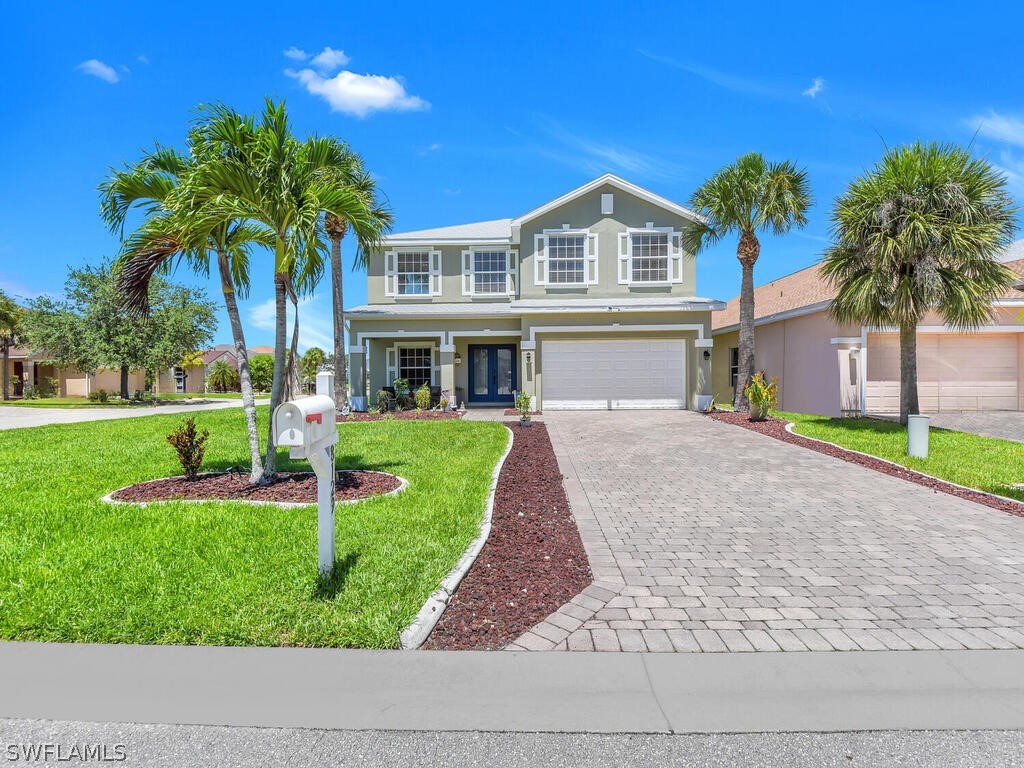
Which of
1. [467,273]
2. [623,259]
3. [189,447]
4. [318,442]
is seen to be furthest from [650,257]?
[318,442]

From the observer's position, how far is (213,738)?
8.30ft

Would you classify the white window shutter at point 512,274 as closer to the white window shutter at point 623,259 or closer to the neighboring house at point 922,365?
the white window shutter at point 623,259

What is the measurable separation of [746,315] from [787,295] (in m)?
8.02

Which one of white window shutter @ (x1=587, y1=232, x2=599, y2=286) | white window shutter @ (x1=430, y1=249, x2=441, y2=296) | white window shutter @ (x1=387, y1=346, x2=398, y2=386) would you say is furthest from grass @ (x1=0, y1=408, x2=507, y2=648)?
white window shutter @ (x1=430, y1=249, x2=441, y2=296)

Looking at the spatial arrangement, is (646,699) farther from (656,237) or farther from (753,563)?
(656,237)

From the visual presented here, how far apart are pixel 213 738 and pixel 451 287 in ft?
60.5

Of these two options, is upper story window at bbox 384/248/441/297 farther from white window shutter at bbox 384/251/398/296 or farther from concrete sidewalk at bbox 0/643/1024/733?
concrete sidewalk at bbox 0/643/1024/733

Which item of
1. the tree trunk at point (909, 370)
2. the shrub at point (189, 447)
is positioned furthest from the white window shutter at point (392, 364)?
the tree trunk at point (909, 370)

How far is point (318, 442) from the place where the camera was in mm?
3768

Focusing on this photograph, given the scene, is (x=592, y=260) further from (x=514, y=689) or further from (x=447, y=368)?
(x=514, y=689)

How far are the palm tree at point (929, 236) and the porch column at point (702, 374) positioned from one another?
A: 18.2 ft

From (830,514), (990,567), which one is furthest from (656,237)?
(990,567)

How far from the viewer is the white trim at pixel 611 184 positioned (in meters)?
18.6

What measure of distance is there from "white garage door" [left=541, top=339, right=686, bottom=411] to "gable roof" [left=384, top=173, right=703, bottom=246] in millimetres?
4481
